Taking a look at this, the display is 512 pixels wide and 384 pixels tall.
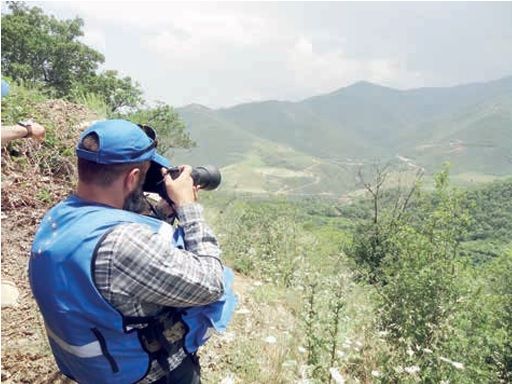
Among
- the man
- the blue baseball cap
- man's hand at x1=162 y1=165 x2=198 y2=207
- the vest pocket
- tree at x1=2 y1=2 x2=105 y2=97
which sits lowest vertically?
the vest pocket

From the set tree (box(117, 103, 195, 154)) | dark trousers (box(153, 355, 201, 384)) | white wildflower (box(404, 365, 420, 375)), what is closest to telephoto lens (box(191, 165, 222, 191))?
A: dark trousers (box(153, 355, 201, 384))

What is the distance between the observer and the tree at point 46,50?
60.4 ft

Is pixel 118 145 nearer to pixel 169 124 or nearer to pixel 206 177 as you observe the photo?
pixel 206 177

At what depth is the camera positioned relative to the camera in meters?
1.96

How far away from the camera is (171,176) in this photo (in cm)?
192

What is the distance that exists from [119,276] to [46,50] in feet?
64.8

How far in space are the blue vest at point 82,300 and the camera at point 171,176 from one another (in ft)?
0.92

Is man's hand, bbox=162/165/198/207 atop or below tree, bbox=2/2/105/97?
below

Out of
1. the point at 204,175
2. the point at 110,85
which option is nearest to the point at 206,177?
the point at 204,175

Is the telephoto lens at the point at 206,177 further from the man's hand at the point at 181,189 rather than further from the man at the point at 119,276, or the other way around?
the man at the point at 119,276

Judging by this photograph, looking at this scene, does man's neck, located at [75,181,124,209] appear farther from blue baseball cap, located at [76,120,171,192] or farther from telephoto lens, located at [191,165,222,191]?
telephoto lens, located at [191,165,222,191]

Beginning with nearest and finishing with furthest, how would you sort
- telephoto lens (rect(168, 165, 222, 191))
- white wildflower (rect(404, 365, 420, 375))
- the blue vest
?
the blue vest
telephoto lens (rect(168, 165, 222, 191))
white wildflower (rect(404, 365, 420, 375))

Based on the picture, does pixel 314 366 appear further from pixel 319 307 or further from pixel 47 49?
pixel 47 49

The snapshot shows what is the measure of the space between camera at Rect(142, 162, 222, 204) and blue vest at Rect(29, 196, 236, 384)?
0.28 m
